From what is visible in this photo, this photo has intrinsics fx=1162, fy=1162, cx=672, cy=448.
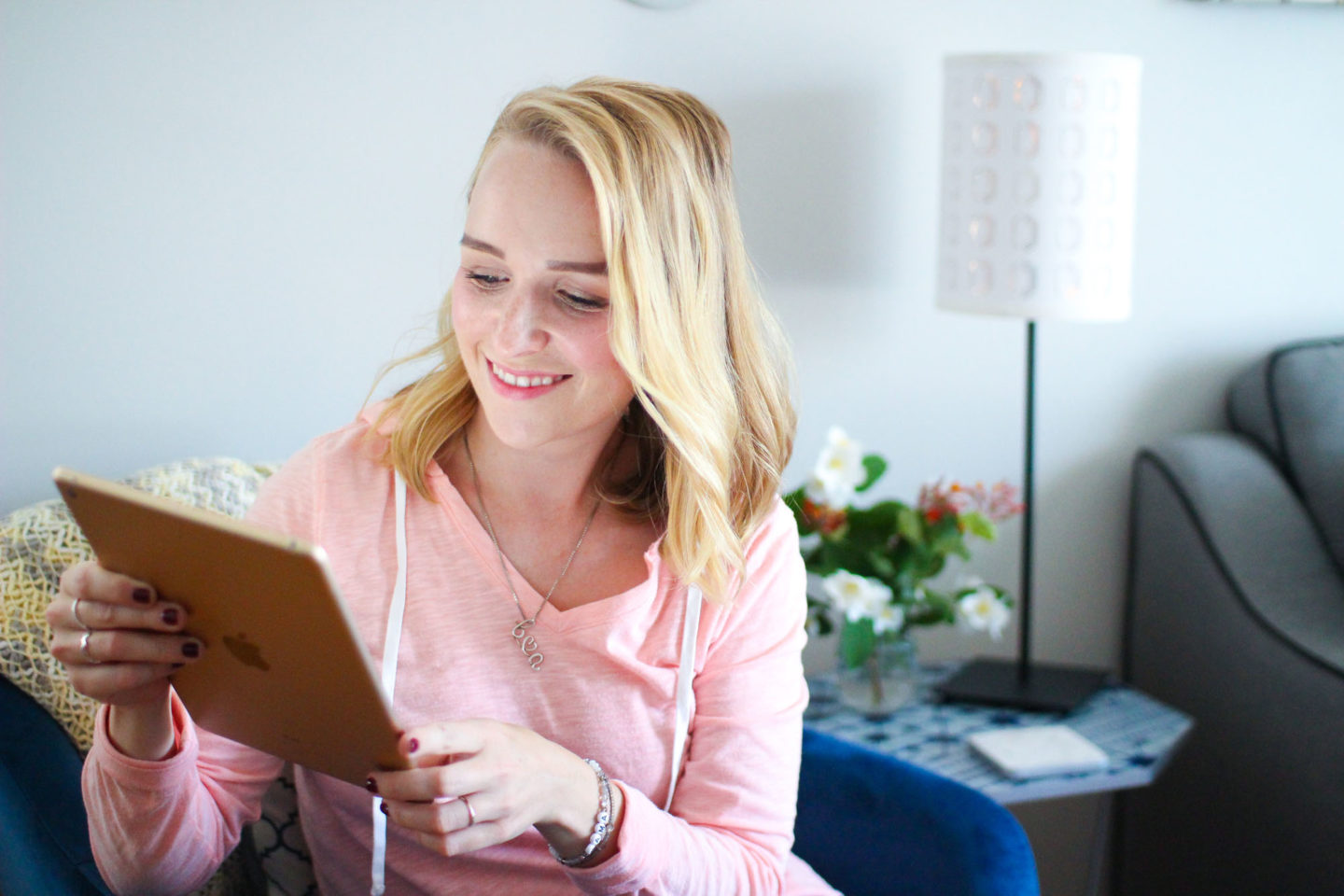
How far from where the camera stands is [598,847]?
3.02ft

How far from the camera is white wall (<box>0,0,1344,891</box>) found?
140 cm

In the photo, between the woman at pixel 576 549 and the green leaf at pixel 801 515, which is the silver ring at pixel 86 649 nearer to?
the woman at pixel 576 549

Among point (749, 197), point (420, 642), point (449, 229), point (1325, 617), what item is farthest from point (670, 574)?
point (1325, 617)

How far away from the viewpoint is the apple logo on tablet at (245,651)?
75 cm

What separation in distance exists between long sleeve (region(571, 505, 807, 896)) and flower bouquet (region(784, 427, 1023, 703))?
52cm

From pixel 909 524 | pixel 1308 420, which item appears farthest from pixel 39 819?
pixel 1308 420

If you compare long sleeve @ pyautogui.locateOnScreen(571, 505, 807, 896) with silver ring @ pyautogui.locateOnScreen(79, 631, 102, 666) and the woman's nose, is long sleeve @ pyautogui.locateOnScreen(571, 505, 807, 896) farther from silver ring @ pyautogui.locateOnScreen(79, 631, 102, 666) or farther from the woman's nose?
silver ring @ pyautogui.locateOnScreen(79, 631, 102, 666)

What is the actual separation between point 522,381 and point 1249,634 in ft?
4.37

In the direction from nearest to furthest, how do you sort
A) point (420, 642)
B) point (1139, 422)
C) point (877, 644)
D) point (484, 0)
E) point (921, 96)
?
point (420, 642) < point (484, 0) < point (877, 644) < point (921, 96) < point (1139, 422)

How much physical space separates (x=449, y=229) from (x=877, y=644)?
0.86m

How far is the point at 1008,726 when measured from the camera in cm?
172

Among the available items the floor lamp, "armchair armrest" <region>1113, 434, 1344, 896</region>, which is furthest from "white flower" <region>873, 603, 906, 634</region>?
"armchair armrest" <region>1113, 434, 1344, 896</region>

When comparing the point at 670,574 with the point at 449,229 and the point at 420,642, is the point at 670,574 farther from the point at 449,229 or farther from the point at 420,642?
the point at 449,229

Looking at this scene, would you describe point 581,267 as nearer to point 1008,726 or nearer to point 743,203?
point 743,203
